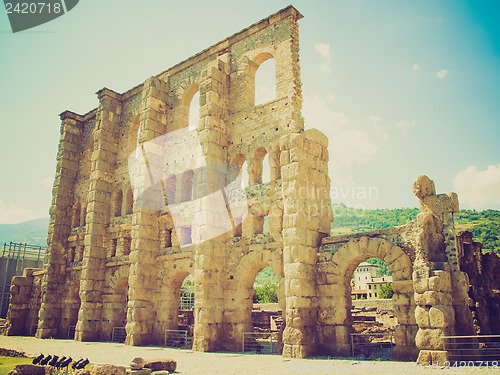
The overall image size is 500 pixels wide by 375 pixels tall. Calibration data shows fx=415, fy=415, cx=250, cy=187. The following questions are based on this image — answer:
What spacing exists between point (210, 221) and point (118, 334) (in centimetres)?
804

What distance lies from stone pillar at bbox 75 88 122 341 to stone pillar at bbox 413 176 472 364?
14.6m

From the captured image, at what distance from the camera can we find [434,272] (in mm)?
9633

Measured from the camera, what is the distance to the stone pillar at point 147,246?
16328 mm

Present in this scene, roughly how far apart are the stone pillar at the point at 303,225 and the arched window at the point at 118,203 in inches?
426

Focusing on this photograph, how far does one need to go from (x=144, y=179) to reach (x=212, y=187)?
4.19 metres

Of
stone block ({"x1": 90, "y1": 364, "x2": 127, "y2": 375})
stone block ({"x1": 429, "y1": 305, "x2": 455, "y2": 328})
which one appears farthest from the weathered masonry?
stone block ({"x1": 90, "y1": 364, "x2": 127, "y2": 375})

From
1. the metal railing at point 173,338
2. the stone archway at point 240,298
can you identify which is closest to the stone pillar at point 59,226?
the metal railing at point 173,338

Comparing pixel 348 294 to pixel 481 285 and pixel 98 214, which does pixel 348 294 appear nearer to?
pixel 481 285

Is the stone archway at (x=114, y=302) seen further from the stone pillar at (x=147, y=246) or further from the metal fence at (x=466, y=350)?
the metal fence at (x=466, y=350)

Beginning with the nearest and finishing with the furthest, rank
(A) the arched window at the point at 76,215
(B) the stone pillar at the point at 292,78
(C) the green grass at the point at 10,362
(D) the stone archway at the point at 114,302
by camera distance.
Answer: (C) the green grass at the point at 10,362 < (B) the stone pillar at the point at 292,78 < (D) the stone archway at the point at 114,302 < (A) the arched window at the point at 76,215

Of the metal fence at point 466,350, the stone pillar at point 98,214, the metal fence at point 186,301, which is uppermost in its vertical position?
the stone pillar at point 98,214

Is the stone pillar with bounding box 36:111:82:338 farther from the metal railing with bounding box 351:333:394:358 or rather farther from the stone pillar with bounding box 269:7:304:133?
the metal railing with bounding box 351:333:394:358

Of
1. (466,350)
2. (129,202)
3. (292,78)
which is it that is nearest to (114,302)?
(129,202)

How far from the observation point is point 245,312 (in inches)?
556
